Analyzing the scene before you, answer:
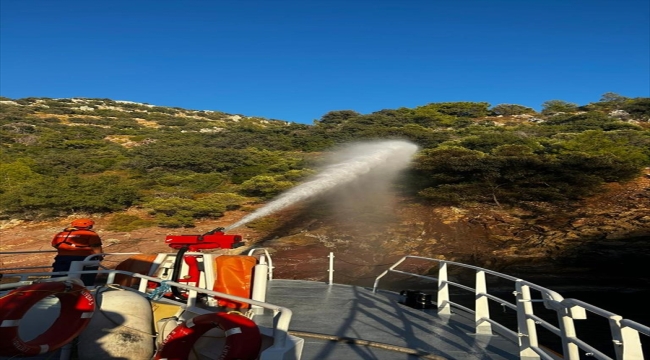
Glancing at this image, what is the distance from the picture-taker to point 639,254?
19.8 metres

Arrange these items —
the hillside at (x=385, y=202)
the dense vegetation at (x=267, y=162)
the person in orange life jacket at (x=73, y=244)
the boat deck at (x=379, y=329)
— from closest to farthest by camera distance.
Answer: the boat deck at (x=379, y=329) → the person in orange life jacket at (x=73, y=244) → the hillside at (x=385, y=202) → the dense vegetation at (x=267, y=162)

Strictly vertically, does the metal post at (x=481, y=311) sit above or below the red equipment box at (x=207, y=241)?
below

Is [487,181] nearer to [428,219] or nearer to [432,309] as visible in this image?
[428,219]

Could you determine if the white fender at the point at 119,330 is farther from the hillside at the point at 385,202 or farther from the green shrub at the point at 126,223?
the green shrub at the point at 126,223

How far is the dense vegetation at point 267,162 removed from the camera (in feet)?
92.1

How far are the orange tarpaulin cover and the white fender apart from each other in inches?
46.0

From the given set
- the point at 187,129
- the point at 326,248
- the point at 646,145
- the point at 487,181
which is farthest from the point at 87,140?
the point at 646,145

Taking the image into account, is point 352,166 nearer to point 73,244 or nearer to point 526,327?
point 73,244

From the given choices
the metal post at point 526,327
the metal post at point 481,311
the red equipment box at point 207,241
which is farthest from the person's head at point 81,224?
the metal post at point 526,327

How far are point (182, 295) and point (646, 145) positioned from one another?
37.7 m

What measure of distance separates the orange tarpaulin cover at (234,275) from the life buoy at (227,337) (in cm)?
177

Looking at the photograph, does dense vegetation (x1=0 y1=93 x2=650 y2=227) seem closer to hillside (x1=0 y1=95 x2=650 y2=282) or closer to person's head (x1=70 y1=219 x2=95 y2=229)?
hillside (x1=0 y1=95 x2=650 y2=282)

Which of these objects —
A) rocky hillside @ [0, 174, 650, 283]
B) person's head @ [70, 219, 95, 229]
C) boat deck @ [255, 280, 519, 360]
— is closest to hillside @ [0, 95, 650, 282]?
rocky hillside @ [0, 174, 650, 283]

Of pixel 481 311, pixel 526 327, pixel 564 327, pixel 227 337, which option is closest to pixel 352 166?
pixel 481 311
